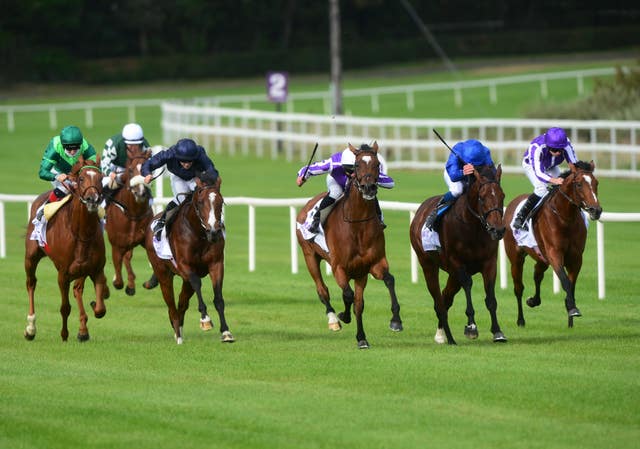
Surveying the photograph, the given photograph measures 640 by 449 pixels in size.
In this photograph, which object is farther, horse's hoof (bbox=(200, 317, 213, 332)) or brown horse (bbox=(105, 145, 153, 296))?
brown horse (bbox=(105, 145, 153, 296))

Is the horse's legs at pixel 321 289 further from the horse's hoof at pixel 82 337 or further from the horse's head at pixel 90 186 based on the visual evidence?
the horse's head at pixel 90 186

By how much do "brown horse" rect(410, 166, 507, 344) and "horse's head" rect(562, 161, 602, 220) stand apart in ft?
3.03

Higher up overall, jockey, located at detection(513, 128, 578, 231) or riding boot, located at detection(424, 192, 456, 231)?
jockey, located at detection(513, 128, 578, 231)

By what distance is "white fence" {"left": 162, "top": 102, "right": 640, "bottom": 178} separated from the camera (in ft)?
94.3

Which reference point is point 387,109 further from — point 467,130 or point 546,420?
point 546,420

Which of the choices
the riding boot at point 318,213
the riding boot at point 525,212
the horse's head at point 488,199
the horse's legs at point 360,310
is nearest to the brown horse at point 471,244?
the horse's head at point 488,199

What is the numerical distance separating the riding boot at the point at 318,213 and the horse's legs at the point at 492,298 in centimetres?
157

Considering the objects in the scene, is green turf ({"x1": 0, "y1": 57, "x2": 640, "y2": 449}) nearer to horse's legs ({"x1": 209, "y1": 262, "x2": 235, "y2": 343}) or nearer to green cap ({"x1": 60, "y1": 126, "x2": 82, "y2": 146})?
horse's legs ({"x1": 209, "y1": 262, "x2": 235, "y2": 343})

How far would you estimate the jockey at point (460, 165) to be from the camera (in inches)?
494

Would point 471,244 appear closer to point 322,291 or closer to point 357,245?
point 357,245

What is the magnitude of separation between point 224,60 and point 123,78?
14.2ft

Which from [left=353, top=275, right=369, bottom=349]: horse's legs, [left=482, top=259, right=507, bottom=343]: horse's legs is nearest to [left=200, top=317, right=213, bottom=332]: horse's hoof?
[left=353, top=275, right=369, bottom=349]: horse's legs

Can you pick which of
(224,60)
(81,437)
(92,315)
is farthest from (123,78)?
(81,437)

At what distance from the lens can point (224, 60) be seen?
61656mm
